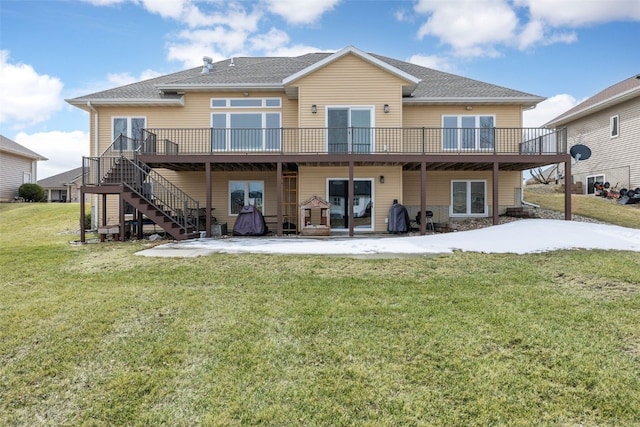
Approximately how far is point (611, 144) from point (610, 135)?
0.48 m

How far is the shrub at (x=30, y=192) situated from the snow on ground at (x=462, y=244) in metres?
23.1

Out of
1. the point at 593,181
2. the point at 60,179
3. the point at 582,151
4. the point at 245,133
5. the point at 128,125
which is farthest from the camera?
the point at 60,179

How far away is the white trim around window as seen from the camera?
579 inches

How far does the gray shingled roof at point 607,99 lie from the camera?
1814 cm

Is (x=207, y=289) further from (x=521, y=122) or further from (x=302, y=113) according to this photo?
(x=521, y=122)

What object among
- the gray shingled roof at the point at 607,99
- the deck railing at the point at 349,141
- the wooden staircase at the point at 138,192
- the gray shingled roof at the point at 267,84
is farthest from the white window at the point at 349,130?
the gray shingled roof at the point at 607,99

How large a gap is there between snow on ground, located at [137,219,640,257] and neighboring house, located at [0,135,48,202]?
23.1 m

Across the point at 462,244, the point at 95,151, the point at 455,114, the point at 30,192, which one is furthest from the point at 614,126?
the point at 30,192

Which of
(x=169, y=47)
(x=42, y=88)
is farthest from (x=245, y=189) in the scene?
(x=42, y=88)

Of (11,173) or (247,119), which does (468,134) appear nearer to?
(247,119)

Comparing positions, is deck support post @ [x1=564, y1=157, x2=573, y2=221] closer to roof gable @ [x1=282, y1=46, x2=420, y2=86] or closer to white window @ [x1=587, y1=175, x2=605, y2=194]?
roof gable @ [x1=282, y1=46, x2=420, y2=86]

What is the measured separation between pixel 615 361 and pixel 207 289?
201 inches

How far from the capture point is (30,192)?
2664 centimetres

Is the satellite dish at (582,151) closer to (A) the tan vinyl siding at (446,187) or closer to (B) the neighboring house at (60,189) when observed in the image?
(A) the tan vinyl siding at (446,187)
